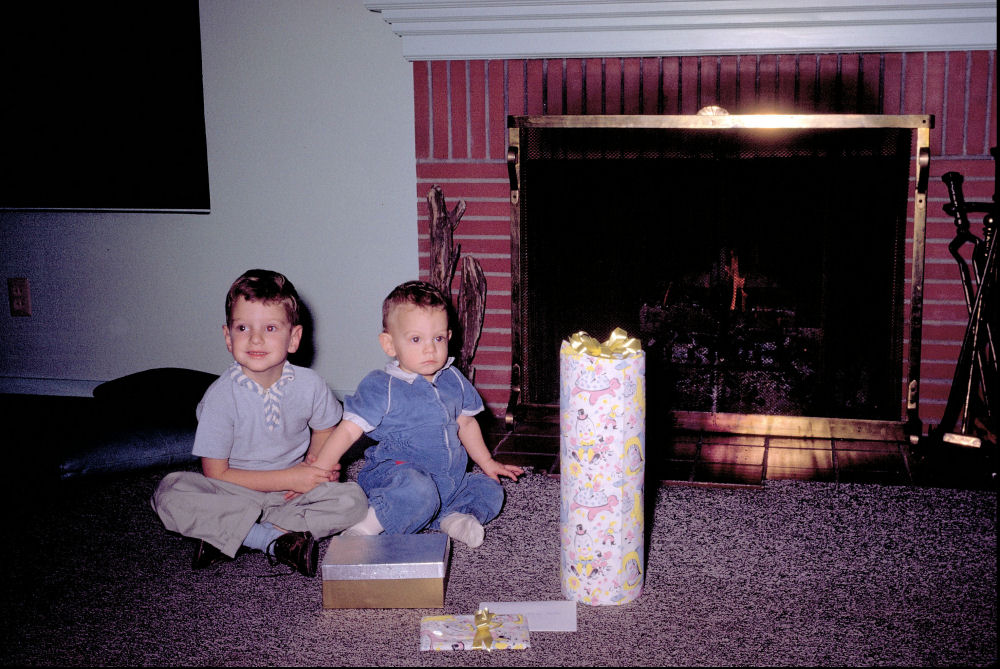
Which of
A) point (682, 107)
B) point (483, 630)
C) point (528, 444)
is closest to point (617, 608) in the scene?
point (483, 630)

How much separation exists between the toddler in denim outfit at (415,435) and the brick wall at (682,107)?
0.87m

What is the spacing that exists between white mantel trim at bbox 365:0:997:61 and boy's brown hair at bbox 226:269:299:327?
3.66 feet

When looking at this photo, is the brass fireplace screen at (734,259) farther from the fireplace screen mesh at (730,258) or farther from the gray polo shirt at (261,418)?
the gray polo shirt at (261,418)

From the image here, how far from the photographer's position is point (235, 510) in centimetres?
170

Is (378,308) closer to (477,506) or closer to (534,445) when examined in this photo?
(534,445)

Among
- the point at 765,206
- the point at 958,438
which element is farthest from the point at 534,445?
the point at 958,438

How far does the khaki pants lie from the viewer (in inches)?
66.1

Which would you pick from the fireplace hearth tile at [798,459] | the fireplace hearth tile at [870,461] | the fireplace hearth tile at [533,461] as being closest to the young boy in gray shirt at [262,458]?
the fireplace hearth tile at [533,461]

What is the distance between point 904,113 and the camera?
2428 millimetres

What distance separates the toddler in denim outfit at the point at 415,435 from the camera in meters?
1.77

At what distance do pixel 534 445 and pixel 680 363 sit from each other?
52 centimetres

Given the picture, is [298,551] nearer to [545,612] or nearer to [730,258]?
[545,612]

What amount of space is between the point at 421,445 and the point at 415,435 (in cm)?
3

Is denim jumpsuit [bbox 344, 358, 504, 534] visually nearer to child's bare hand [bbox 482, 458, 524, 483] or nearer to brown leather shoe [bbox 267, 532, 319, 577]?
child's bare hand [bbox 482, 458, 524, 483]
